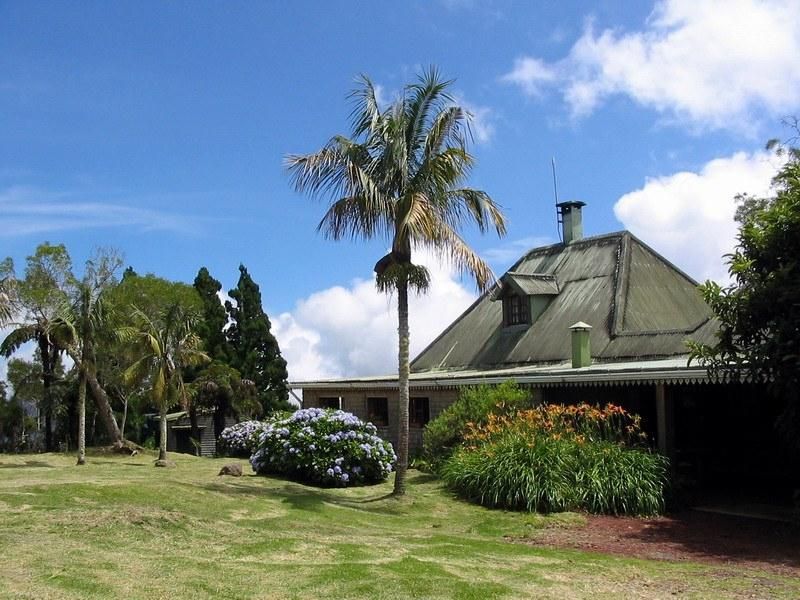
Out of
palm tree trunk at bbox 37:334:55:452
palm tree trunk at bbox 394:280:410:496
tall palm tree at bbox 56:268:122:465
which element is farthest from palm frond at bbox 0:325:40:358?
palm tree trunk at bbox 394:280:410:496

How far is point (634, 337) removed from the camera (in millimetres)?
19203

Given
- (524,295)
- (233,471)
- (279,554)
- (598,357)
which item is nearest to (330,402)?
(524,295)

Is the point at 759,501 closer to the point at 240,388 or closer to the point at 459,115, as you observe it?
the point at 459,115

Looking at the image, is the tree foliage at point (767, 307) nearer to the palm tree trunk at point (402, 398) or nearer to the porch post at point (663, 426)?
the porch post at point (663, 426)

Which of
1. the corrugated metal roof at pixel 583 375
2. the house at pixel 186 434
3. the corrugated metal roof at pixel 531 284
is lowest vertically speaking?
the house at pixel 186 434

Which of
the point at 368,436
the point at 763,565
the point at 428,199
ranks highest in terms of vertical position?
the point at 428,199

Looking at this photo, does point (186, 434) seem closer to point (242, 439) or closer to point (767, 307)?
point (242, 439)

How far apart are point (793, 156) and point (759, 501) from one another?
1372 centimetres

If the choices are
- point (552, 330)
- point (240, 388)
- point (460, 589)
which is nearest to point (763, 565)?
point (460, 589)

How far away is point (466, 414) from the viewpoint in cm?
1777

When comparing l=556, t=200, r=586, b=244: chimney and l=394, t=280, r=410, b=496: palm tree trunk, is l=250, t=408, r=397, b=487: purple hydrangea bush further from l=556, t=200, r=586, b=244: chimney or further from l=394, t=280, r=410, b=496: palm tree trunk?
l=556, t=200, r=586, b=244: chimney

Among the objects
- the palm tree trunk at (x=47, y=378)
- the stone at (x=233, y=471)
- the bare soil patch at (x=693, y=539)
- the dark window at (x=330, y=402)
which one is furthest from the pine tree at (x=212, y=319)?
the bare soil patch at (x=693, y=539)

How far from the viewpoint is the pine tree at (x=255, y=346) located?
40844 millimetres

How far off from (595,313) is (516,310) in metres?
3.22
